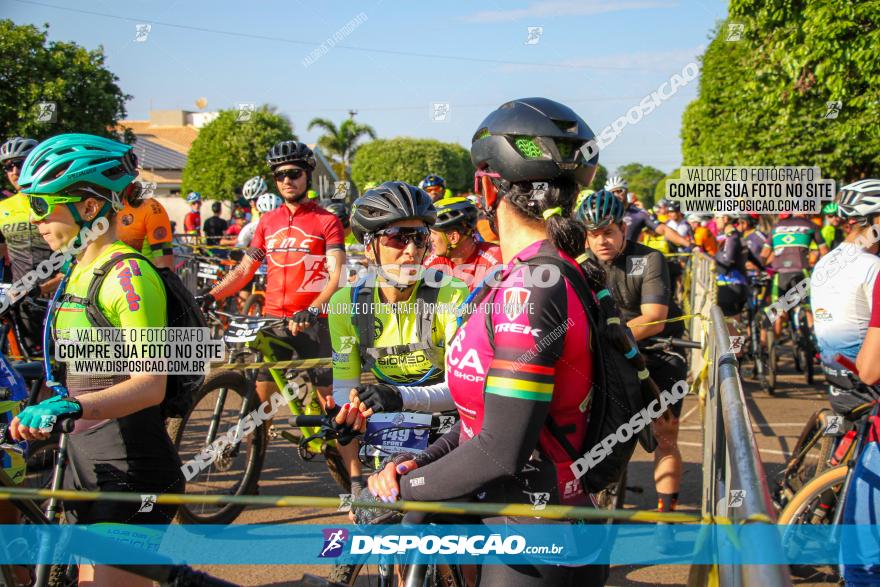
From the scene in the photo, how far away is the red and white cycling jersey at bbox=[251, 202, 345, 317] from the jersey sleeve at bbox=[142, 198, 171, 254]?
0.85 m

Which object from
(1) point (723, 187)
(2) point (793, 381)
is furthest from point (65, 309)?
(2) point (793, 381)

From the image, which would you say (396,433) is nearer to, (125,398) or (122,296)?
(125,398)

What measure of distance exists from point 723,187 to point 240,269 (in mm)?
A: 5082

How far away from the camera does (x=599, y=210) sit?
208 inches

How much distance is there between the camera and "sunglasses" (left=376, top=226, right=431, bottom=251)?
385 cm

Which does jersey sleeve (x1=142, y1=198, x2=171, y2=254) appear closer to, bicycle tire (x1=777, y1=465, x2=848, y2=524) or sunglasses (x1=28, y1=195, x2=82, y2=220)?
sunglasses (x1=28, y1=195, x2=82, y2=220)

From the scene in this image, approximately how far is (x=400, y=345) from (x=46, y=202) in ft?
5.51

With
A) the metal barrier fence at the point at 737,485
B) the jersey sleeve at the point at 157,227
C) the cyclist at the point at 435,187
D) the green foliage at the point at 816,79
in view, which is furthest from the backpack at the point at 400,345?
the green foliage at the point at 816,79

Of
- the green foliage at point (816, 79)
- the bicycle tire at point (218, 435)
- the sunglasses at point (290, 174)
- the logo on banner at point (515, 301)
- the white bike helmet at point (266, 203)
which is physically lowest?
the bicycle tire at point (218, 435)

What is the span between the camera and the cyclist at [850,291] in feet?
14.9

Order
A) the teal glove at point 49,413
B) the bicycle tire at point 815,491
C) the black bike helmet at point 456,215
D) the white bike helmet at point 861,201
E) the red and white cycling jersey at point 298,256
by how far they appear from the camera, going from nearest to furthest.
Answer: the teal glove at point 49,413
the bicycle tire at point 815,491
the white bike helmet at point 861,201
the black bike helmet at point 456,215
the red and white cycling jersey at point 298,256

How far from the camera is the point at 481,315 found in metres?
2.14

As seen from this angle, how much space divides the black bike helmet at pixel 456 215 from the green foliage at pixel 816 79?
10.7 metres

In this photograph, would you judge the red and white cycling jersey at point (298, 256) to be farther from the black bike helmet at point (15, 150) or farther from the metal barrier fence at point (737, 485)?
the metal barrier fence at point (737, 485)
